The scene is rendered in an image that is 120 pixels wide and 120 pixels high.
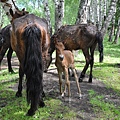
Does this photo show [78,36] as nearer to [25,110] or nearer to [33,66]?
[25,110]

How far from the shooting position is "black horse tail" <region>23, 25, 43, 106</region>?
3838 mm

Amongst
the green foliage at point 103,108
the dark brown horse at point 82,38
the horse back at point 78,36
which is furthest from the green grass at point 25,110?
the horse back at point 78,36

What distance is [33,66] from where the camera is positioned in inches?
152

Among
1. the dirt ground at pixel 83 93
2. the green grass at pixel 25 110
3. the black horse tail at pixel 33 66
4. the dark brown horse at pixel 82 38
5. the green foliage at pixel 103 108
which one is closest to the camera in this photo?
the black horse tail at pixel 33 66

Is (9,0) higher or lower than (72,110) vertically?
higher

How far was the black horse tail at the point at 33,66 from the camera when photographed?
3838mm

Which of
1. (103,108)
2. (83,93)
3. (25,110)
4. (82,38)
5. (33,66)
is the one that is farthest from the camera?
(82,38)

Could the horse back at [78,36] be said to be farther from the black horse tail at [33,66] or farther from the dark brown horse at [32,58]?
the black horse tail at [33,66]

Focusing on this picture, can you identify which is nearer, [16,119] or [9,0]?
[16,119]

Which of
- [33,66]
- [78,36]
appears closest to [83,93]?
[78,36]

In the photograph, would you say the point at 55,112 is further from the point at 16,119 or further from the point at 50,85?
the point at 50,85

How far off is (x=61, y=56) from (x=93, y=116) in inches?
63.3

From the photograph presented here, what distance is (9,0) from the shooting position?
18.8 feet

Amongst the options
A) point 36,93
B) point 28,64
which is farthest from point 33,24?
point 36,93
